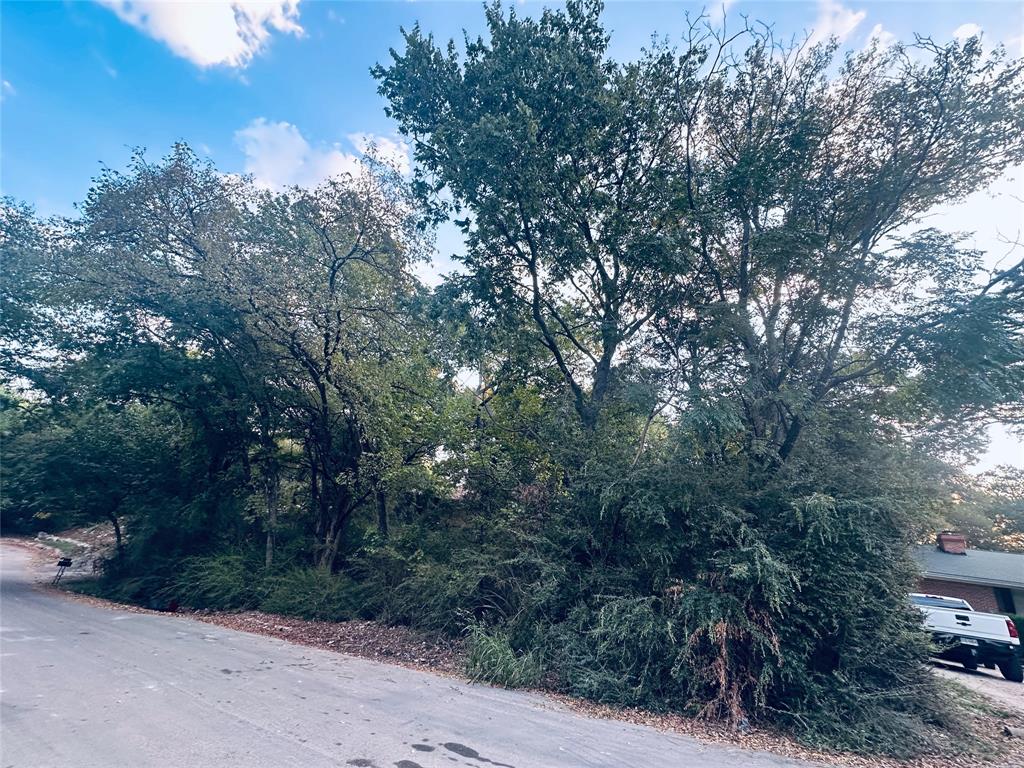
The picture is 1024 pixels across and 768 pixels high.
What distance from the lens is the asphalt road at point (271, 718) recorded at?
4086 millimetres

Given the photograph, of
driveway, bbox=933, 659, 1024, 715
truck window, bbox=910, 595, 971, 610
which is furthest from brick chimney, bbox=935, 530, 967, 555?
driveway, bbox=933, 659, 1024, 715

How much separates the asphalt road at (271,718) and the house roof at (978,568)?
15.1 metres

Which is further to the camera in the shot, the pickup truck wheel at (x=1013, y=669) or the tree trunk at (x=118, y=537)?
the tree trunk at (x=118, y=537)

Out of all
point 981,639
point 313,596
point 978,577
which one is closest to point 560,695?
point 313,596

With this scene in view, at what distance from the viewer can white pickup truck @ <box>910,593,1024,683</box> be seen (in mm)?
10625

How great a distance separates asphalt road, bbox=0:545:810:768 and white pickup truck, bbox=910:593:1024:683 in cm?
927

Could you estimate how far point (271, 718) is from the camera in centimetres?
484

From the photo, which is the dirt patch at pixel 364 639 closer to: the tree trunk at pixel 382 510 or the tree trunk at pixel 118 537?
the tree trunk at pixel 382 510

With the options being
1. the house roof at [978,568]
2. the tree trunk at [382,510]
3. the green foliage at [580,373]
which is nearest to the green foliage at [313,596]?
the green foliage at [580,373]

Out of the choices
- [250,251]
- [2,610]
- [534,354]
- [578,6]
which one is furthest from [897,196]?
[2,610]

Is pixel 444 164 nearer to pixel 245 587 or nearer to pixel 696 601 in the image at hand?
pixel 696 601

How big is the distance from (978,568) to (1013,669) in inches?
250

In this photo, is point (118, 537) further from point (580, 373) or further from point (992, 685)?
point (992, 685)

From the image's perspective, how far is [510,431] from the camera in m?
10.0
